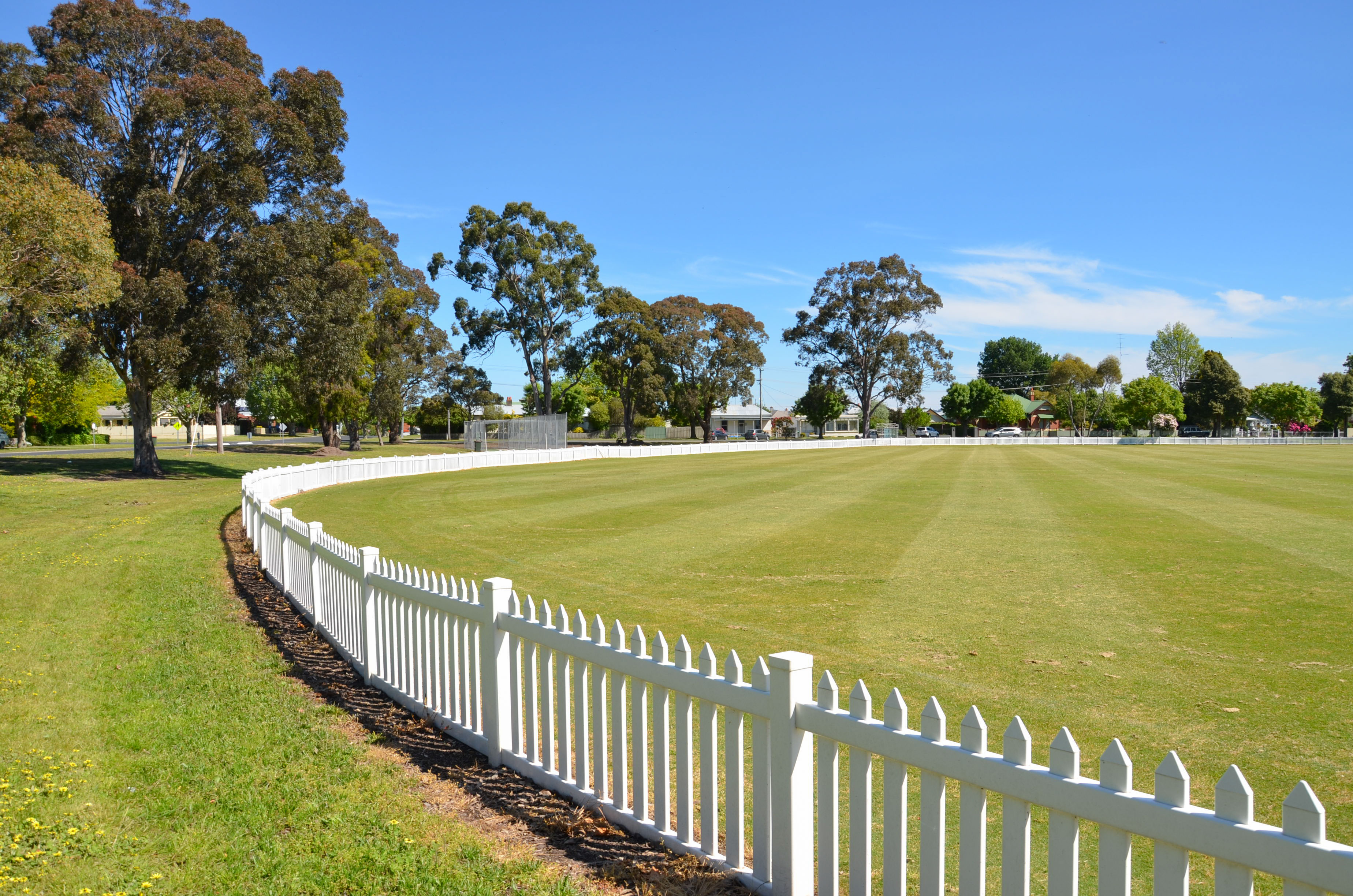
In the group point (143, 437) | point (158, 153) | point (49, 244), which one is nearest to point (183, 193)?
point (158, 153)

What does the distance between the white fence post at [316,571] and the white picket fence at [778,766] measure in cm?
139

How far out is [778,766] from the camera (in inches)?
136

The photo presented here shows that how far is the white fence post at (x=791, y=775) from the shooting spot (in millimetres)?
3379

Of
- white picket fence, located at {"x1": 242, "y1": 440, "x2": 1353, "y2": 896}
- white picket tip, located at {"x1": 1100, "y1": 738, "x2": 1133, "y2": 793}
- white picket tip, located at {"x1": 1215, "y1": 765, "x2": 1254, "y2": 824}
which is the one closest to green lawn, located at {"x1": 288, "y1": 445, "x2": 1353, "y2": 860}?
white picket fence, located at {"x1": 242, "y1": 440, "x2": 1353, "y2": 896}

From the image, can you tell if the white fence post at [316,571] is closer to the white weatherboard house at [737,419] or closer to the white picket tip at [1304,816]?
the white picket tip at [1304,816]

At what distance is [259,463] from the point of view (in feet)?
136

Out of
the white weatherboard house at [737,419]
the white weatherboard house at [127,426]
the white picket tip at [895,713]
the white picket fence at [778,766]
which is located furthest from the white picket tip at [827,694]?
the white weatherboard house at [737,419]

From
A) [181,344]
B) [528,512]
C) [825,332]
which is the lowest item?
[528,512]

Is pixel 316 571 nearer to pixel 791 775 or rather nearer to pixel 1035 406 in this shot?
pixel 791 775

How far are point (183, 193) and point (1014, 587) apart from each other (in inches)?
1152

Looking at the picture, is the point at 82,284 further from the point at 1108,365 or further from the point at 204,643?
the point at 1108,365

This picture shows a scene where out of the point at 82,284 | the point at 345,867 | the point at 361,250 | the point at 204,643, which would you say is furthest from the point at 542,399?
the point at 345,867

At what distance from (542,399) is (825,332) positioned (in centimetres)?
3159

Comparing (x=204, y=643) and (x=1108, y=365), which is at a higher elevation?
(x=1108, y=365)
